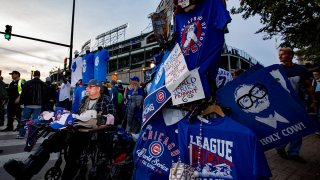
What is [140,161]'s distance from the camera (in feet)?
8.93

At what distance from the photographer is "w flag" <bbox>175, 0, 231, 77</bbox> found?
251 cm

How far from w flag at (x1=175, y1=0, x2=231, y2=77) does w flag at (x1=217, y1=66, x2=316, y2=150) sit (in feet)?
1.23

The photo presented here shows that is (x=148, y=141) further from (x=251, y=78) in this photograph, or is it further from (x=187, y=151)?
(x=251, y=78)

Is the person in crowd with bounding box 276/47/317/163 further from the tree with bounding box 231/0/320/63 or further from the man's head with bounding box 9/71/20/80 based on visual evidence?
the man's head with bounding box 9/71/20/80

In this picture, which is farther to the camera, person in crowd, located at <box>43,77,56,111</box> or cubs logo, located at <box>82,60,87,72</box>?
person in crowd, located at <box>43,77,56,111</box>

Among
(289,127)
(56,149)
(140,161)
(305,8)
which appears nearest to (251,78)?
(289,127)

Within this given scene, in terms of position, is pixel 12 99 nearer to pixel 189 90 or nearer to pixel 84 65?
pixel 84 65

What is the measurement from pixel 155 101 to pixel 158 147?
0.50 metres

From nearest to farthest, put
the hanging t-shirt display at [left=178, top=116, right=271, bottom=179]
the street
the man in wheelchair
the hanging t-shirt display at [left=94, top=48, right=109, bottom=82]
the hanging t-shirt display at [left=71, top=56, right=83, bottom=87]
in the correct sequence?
the hanging t-shirt display at [left=178, top=116, right=271, bottom=179]
the man in wheelchair
the street
the hanging t-shirt display at [left=94, top=48, right=109, bottom=82]
the hanging t-shirt display at [left=71, top=56, right=83, bottom=87]

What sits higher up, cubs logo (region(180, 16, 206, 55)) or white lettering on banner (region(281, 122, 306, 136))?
cubs logo (region(180, 16, 206, 55))

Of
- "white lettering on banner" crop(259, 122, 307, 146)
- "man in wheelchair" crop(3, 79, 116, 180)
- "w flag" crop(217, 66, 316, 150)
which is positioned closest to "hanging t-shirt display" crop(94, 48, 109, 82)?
"man in wheelchair" crop(3, 79, 116, 180)

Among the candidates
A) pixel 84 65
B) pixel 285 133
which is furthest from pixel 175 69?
pixel 84 65

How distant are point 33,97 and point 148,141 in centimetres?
620

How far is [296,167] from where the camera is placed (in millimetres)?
4508
